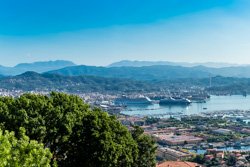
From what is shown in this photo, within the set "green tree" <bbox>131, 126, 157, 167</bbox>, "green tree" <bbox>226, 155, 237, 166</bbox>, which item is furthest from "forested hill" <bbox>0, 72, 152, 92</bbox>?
"green tree" <bbox>131, 126, 157, 167</bbox>

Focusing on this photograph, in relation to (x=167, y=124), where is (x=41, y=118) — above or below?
above

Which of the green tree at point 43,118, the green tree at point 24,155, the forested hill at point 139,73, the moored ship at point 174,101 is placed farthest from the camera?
the forested hill at point 139,73

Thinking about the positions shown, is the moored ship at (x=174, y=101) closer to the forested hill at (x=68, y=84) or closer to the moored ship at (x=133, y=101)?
the moored ship at (x=133, y=101)

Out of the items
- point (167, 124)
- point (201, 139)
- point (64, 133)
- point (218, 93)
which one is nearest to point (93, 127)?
point (64, 133)

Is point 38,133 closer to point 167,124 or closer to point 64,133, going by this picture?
point 64,133

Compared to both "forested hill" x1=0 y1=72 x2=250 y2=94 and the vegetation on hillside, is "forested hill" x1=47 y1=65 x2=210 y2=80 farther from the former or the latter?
the vegetation on hillside

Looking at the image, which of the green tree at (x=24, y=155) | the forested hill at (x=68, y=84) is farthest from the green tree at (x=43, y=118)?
the forested hill at (x=68, y=84)
